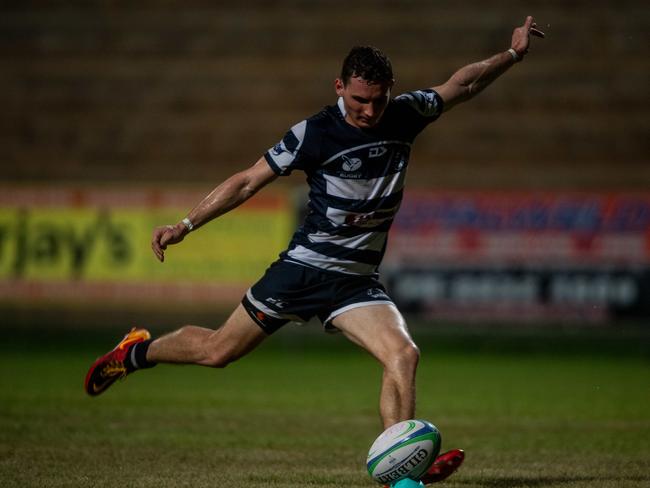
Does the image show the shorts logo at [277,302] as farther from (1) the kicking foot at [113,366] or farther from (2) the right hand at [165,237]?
(1) the kicking foot at [113,366]

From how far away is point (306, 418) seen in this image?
8297 mm

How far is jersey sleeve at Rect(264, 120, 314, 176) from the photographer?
555 centimetres

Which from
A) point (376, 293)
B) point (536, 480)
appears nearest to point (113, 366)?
point (376, 293)

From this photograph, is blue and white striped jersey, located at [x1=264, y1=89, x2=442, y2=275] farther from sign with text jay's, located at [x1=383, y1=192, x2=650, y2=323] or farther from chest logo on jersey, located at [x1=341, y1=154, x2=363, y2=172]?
sign with text jay's, located at [x1=383, y1=192, x2=650, y2=323]

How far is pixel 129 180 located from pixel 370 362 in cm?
664

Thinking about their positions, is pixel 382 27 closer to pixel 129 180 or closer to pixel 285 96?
pixel 285 96

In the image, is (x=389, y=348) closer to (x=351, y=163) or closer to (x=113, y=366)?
(x=351, y=163)

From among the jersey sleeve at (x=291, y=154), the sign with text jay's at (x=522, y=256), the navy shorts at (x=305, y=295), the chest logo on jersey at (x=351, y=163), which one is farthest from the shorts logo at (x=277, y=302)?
the sign with text jay's at (x=522, y=256)

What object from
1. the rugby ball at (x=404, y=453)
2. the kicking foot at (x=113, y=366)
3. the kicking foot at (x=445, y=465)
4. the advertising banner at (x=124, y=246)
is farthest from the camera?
the advertising banner at (x=124, y=246)

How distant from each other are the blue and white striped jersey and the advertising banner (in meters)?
8.72

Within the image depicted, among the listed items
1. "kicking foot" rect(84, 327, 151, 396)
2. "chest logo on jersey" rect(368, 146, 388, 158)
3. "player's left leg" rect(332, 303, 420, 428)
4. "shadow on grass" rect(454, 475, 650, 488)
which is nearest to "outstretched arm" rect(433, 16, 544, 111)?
"chest logo on jersey" rect(368, 146, 388, 158)

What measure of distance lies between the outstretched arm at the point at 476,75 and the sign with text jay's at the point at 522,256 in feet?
26.4

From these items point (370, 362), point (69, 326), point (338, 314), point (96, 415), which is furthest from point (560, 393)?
point (69, 326)

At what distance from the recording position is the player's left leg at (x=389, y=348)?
5273 millimetres
